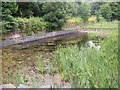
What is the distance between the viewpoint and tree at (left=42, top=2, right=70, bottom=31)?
245 cm

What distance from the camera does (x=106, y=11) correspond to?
2.47 meters

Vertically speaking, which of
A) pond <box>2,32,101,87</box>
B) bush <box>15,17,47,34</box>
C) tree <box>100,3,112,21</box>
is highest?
tree <box>100,3,112,21</box>

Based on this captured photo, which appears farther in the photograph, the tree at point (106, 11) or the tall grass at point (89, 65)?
the tree at point (106, 11)

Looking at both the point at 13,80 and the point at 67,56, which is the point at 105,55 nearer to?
the point at 67,56

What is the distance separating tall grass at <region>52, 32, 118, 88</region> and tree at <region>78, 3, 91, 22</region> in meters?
0.26

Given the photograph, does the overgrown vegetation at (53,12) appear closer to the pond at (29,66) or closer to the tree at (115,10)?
the tree at (115,10)

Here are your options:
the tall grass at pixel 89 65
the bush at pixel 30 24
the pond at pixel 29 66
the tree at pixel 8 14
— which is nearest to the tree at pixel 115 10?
the tall grass at pixel 89 65

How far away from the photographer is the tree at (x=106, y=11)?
8.06 ft

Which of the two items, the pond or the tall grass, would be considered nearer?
the tall grass

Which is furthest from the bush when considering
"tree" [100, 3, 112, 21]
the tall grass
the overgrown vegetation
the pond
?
"tree" [100, 3, 112, 21]

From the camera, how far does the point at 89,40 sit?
2.47 m

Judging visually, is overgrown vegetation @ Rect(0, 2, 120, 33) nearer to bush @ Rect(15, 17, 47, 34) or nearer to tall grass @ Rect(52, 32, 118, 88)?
bush @ Rect(15, 17, 47, 34)

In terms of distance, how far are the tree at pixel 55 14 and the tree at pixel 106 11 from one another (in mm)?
304

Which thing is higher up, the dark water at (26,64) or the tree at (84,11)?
the tree at (84,11)
